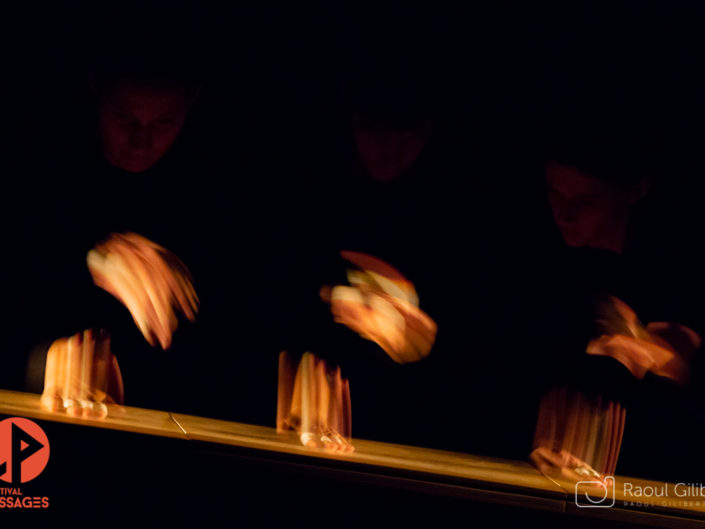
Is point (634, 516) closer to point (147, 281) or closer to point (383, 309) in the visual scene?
point (383, 309)

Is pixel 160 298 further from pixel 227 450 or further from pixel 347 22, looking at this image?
pixel 347 22

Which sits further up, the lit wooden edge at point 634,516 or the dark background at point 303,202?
the dark background at point 303,202

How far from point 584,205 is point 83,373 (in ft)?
7.10

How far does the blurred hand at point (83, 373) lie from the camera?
10.0 ft

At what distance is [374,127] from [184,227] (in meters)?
0.90

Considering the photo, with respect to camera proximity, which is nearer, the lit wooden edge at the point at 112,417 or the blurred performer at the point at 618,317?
the lit wooden edge at the point at 112,417

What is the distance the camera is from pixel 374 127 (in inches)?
131

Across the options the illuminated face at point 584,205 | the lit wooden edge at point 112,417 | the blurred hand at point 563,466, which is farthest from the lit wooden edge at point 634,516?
the lit wooden edge at point 112,417

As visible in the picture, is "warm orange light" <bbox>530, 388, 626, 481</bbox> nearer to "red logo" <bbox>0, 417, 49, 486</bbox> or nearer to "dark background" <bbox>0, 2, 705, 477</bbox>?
"dark background" <bbox>0, 2, 705, 477</bbox>

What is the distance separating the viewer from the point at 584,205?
3326 mm

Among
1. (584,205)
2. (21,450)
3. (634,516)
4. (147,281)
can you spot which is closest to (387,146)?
(584,205)

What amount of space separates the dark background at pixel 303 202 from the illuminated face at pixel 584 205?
0.25ft

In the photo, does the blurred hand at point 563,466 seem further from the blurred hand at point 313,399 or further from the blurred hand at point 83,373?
the blurred hand at point 83,373

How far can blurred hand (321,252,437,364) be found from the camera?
10.9 ft
